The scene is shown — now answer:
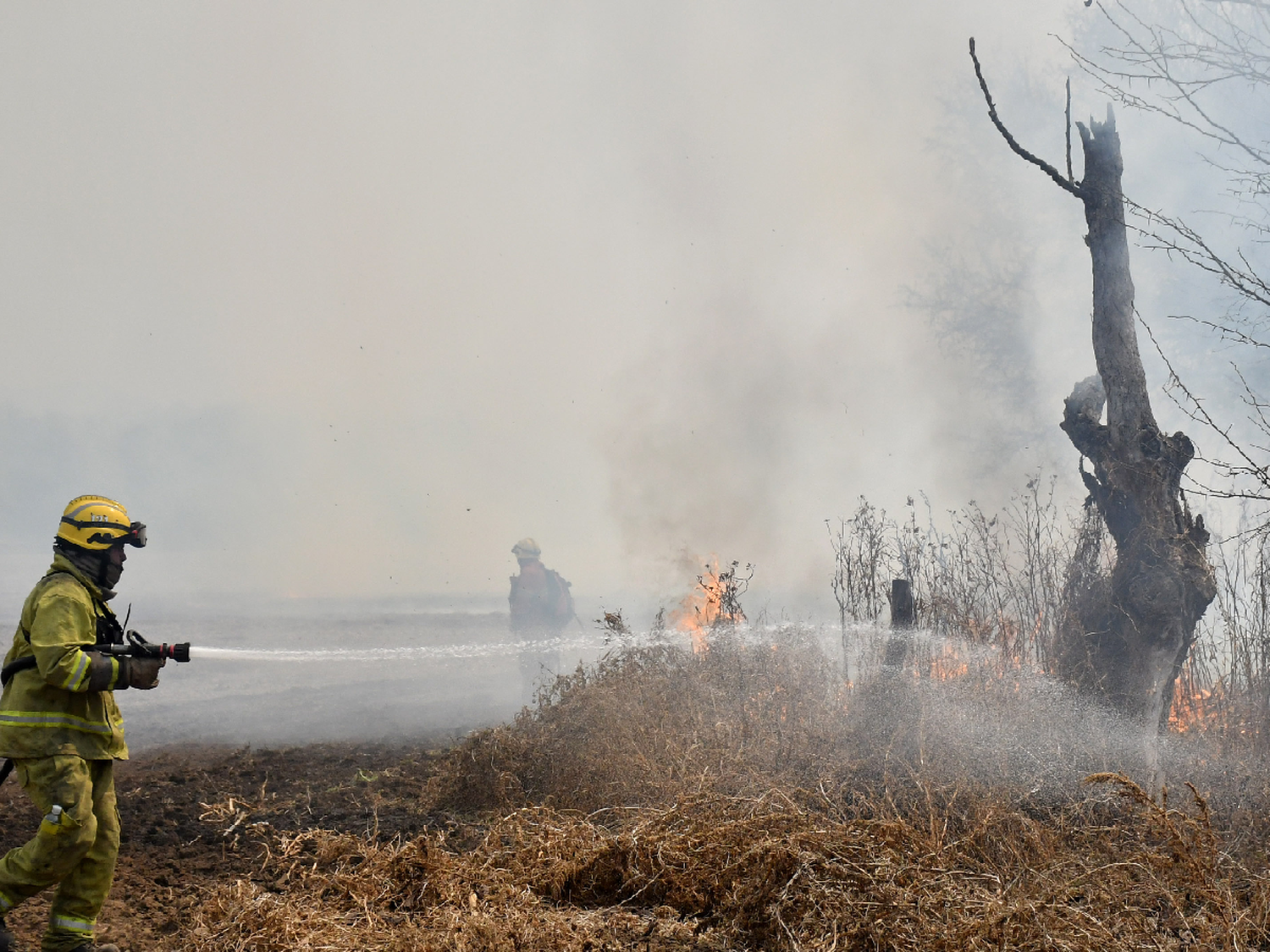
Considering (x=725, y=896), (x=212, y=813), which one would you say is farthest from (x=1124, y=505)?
(x=212, y=813)

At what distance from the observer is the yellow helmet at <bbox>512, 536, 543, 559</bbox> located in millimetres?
15211

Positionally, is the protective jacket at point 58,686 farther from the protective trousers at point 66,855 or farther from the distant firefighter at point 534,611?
the distant firefighter at point 534,611

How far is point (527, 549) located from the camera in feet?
50.2

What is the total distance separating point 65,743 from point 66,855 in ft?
1.66

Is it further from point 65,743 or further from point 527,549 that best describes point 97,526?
point 527,549

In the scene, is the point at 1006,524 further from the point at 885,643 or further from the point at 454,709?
the point at 454,709

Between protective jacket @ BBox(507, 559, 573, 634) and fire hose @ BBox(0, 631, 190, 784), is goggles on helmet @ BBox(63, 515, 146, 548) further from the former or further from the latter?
protective jacket @ BBox(507, 559, 573, 634)

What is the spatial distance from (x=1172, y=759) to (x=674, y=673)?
4.55 metres

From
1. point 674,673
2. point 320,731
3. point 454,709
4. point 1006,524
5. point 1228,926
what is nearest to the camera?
point 1228,926

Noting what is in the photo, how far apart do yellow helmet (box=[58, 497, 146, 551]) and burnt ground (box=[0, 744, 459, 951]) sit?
1882 mm

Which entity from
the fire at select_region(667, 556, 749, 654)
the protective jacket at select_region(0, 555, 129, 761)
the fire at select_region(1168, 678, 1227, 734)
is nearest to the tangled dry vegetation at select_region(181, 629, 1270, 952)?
the protective jacket at select_region(0, 555, 129, 761)

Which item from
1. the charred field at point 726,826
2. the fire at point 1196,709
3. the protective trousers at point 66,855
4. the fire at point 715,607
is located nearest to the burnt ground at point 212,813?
the charred field at point 726,826

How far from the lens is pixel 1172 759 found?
703 cm

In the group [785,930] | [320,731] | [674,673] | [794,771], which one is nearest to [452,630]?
[320,731]
